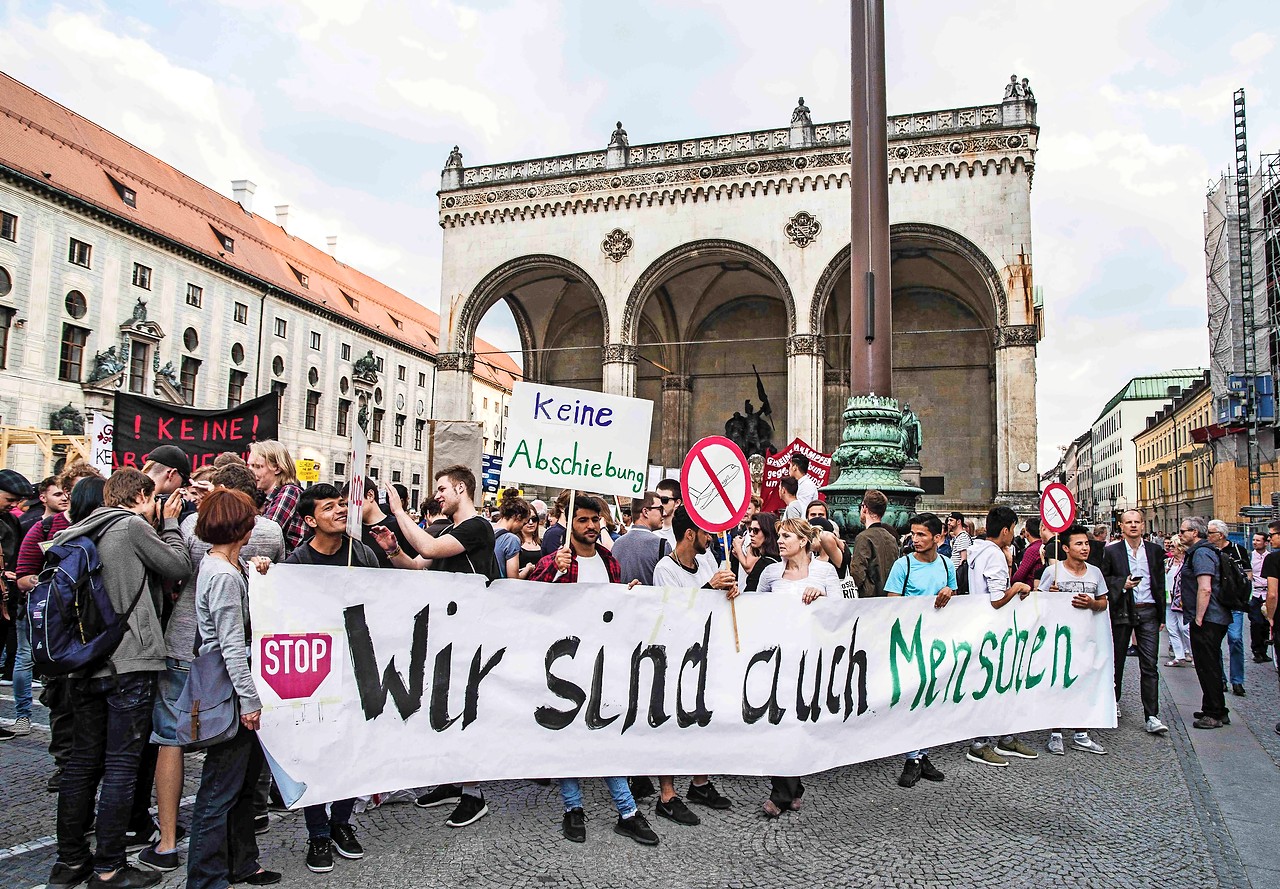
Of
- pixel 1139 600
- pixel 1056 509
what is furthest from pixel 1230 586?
pixel 1056 509

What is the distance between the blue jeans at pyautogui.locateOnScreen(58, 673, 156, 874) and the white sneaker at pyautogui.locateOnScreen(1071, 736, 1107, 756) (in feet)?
19.5

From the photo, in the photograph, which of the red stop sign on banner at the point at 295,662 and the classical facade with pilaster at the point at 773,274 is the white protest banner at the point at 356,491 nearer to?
the red stop sign on banner at the point at 295,662

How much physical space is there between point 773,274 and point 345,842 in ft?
73.1

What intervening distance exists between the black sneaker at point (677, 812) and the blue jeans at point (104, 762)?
8.28 feet

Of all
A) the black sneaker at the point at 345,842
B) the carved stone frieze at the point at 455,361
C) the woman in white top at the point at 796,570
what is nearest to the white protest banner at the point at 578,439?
the woman in white top at the point at 796,570

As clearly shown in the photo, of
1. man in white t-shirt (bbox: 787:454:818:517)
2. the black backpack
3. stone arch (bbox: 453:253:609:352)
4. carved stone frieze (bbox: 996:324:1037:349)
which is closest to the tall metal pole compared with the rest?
man in white t-shirt (bbox: 787:454:818:517)

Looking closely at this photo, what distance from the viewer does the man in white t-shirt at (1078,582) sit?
6137 mm

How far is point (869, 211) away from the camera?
418 inches

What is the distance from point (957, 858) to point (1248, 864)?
1361 millimetres

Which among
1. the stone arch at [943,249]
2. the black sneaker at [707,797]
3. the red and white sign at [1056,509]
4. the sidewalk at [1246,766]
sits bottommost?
the sidewalk at [1246,766]

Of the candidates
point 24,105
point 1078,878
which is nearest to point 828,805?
point 1078,878

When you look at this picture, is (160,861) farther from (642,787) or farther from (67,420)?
(67,420)

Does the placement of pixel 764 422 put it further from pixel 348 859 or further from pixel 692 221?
pixel 348 859

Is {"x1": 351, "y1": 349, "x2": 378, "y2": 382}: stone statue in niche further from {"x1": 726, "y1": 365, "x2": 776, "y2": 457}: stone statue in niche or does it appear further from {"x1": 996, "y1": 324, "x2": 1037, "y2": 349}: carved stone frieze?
{"x1": 996, "y1": 324, "x2": 1037, "y2": 349}: carved stone frieze
